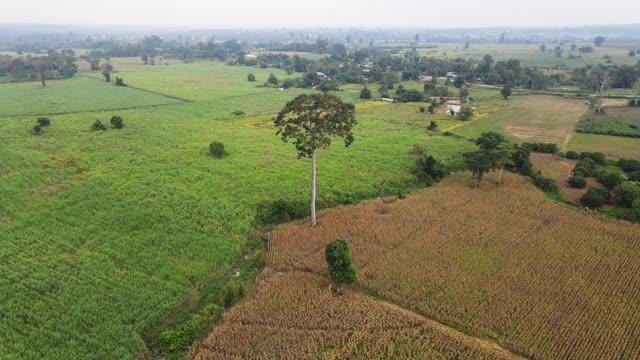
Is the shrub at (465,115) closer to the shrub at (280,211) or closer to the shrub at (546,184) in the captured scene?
the shrub at (546,184)

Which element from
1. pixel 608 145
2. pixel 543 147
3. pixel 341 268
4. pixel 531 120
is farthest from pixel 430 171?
pixel 531 120

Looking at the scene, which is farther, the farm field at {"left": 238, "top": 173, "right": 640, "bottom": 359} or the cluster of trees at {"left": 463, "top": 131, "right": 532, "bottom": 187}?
the cluster of trees at {"left": 463, "top": 131, "right": 532, "bottom": 187}

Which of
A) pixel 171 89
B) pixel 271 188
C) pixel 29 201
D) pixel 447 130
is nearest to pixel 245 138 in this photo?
pixel 271 188

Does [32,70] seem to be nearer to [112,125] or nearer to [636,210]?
[112,125]

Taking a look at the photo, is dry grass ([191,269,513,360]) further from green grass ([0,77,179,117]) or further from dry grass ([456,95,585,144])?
green grass ([0,77,179,117])

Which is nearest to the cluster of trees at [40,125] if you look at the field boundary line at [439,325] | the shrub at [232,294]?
the shrub at [232,294]

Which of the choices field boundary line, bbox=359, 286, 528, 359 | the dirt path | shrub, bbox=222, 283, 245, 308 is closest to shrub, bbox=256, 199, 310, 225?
shrub, bbox=222, 283, 245, 308

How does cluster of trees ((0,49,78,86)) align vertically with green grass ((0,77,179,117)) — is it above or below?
above

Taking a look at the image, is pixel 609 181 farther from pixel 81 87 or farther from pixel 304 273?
pixel 81 87
